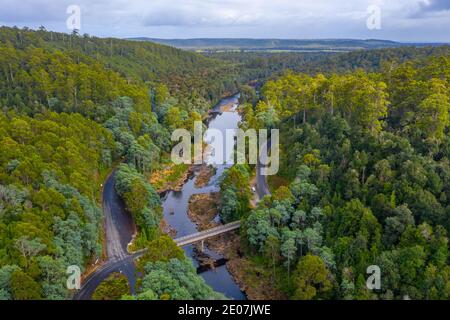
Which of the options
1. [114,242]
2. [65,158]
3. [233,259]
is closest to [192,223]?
[233,259]

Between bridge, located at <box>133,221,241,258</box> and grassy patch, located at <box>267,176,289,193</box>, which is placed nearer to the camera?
bridge, located at <box>133,221,241,258</box>

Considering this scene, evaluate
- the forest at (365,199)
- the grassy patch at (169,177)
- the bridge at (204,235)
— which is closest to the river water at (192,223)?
the grassy patch at (169,177)

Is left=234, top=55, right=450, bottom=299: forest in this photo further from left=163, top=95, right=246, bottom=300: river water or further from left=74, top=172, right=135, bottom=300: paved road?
left=74, top=172, right=135, bottom=300: paved road

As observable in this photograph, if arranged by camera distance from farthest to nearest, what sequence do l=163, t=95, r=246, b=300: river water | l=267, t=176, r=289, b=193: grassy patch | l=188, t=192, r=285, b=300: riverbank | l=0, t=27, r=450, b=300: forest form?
l=267, t=176, r=289, b=193: grassy patch → l=163, t=95, r=246, b=300: river water → l=188, t=192, r=285, b=300: riverbank → l=0, t=27, r=450, b=300: forest

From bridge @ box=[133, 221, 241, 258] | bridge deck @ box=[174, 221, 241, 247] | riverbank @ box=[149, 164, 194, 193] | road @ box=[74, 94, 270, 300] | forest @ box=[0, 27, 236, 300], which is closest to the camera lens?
forest @ box=[0, 27, 236, 300]

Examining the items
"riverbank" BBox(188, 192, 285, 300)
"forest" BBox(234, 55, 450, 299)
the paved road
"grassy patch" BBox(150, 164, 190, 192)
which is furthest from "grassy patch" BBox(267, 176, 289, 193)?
the paved road

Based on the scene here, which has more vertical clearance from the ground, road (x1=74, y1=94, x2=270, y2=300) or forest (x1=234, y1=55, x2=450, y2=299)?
forest (x1=234, y1=55, x2=450, y2=299)

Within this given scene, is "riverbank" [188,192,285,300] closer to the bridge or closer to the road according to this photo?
the bridge

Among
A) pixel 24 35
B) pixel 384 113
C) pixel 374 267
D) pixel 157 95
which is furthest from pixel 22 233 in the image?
pixel 24 35

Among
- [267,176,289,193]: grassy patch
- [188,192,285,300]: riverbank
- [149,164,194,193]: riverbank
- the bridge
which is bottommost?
[188,192,285,300]: riverbank

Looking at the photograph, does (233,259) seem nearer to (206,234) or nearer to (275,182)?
(206,234)
